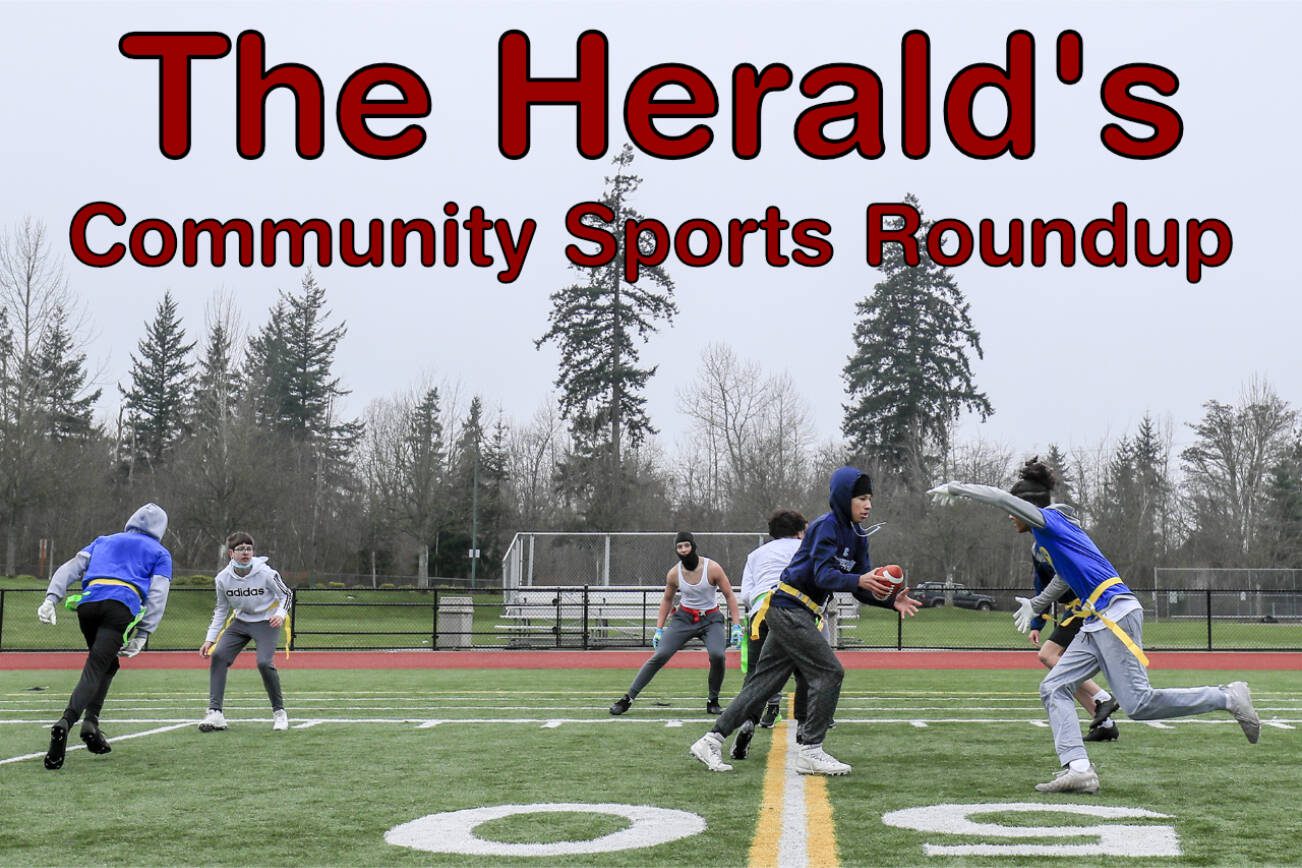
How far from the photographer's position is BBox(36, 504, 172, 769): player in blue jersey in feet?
32.0

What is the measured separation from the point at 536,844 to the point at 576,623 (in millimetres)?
24589

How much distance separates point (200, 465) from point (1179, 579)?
4222 centimetres

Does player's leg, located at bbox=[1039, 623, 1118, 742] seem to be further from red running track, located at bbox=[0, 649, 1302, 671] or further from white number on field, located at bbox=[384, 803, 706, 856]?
red running track, located at bbox=[0, 649, 1302, 671]

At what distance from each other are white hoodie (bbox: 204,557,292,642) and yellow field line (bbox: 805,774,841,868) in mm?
6121

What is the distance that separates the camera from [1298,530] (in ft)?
231

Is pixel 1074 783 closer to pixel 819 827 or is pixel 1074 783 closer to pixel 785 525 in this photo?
pixel 819 827

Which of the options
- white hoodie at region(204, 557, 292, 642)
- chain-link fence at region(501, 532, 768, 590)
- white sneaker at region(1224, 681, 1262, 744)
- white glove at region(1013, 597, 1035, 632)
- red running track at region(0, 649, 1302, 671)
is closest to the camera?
white sneaker at region(1224, 681, 1262, 744)

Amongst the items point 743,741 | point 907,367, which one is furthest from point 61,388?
point 743,741

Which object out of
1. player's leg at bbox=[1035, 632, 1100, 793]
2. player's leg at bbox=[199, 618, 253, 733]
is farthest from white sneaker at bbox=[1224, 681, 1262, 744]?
player's leg at bbox=[199, 618, 253, 733]

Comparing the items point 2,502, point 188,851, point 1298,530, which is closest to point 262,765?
point 188,851

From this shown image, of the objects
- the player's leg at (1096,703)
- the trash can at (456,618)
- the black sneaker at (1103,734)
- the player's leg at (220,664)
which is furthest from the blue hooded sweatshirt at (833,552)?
the trash can at (456,618)

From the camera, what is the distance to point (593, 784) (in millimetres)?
8102

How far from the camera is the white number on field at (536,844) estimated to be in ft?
19.4

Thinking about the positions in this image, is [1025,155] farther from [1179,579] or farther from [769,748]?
[1179,579]
